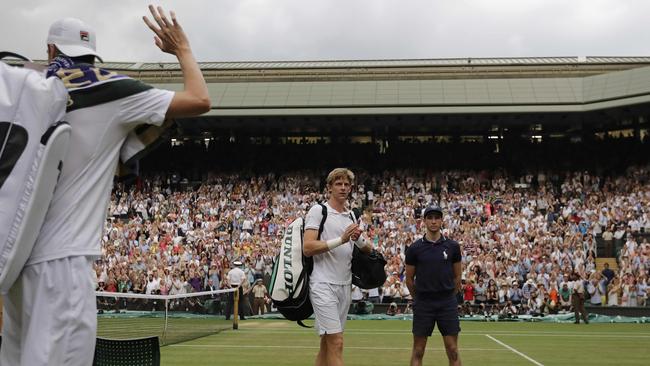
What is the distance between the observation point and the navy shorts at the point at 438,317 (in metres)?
8.94

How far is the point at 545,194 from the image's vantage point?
3509 cm

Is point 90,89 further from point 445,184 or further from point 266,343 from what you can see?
point 445,184

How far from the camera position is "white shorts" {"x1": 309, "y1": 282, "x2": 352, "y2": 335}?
23.8ft

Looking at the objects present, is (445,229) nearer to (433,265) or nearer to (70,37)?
(433,265)

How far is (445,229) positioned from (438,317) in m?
22.8

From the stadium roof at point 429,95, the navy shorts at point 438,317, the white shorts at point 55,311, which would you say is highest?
the stadium roof at point 429,95

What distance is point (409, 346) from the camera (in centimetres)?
1448

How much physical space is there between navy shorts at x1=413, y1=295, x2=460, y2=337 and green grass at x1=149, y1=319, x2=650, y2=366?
2.96 m

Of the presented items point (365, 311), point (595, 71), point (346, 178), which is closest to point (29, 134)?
point (346, 178)

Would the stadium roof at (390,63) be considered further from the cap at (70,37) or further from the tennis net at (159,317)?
the cap at (70,37)

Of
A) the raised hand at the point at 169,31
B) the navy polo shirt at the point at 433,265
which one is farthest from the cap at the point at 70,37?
the navy polo shirt at the point at 433,265

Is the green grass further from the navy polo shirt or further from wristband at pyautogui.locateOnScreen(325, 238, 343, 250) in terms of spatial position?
wristband at pyautogui.locateOnScreen(325, 238, 343, 250)

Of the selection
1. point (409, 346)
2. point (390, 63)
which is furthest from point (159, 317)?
point (390, 63)

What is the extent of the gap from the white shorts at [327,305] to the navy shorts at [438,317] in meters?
1.86
